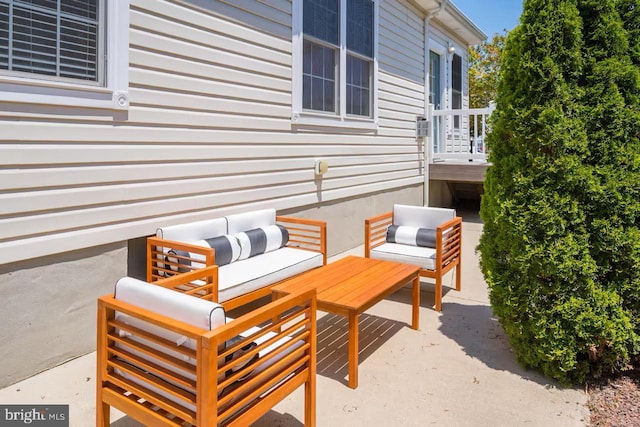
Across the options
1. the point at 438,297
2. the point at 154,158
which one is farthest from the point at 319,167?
the point at 154,158

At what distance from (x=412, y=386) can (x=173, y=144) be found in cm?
272

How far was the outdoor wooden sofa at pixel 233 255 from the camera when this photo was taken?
341cm

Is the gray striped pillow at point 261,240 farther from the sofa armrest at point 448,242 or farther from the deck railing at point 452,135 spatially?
the deck railing at point 452,135

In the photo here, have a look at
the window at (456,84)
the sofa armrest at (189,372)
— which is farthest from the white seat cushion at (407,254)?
the window at (456,84)

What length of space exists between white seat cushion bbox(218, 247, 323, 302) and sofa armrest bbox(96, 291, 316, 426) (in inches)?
49.0

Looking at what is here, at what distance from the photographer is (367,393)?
2.72 m

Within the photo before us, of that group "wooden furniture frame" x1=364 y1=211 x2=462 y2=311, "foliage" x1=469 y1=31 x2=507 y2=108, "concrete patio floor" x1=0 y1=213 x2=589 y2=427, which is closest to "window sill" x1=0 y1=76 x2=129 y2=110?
"concrete patio floor" x1=0 y1=213 x2=589 y2=427

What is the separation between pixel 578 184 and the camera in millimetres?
2729

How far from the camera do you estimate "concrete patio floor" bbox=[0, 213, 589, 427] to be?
2.46 meters

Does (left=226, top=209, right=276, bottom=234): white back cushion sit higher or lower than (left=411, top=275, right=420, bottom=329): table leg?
higher

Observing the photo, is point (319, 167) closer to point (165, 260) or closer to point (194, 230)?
point (194, 230)

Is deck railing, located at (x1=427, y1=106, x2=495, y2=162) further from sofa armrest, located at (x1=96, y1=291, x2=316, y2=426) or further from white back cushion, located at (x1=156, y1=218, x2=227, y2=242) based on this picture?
sofa armrest, located at (x1=96, y1=291, x2=316, y2=426)

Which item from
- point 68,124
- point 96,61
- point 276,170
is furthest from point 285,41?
point 68,124

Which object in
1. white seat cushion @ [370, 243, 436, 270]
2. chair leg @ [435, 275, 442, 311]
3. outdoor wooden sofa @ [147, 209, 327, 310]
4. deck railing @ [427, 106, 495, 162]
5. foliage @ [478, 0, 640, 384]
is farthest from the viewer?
deck railing @ [427, 106, 495, 162]
